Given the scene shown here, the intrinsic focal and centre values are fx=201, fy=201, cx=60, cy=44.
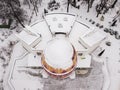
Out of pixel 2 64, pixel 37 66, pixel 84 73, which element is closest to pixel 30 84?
pixel 37 66

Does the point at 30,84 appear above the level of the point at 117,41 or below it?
below

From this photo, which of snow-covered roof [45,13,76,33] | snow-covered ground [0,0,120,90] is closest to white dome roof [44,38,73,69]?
snow-covered roof [45,13,76,33]

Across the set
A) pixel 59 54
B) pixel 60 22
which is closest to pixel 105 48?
pixel 60 22

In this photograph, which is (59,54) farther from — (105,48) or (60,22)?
(105,48)

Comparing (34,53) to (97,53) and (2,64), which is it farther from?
(97,53)

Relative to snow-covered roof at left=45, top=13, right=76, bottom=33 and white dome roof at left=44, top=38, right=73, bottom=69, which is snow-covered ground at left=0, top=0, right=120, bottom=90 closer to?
snow-covered roof at left=45, top=13, right=76, bottom=33

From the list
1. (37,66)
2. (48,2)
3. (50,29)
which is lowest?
(37,66)

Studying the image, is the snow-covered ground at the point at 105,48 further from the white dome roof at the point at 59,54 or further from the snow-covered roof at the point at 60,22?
the white dome roof at the point at 59,54

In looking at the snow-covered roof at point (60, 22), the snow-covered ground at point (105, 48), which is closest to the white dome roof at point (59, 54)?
the snow-covered roof at point (60, 22)
